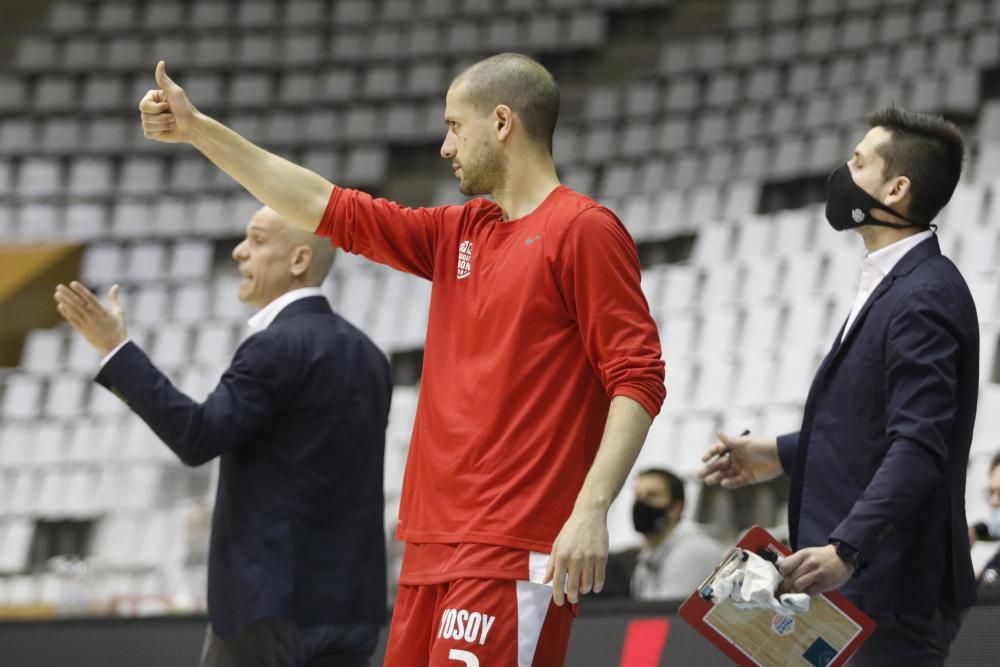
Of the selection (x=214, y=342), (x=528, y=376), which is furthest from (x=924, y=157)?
(x=214, y=342)

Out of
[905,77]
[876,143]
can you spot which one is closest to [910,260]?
[876,143]

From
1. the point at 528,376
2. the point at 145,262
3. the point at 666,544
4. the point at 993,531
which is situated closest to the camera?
the point at 528,376

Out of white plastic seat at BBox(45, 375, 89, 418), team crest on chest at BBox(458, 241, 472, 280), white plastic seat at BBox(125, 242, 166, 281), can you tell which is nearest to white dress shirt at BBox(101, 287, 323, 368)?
team crest on chest at BBox(458, 241, 472, 280)

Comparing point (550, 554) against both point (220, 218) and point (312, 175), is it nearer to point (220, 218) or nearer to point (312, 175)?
point (312, 175)

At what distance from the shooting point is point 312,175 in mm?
2475

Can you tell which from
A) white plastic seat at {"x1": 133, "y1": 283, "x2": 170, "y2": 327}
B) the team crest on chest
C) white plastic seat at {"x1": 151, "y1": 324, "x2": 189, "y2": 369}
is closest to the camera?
→ the team crest on chest

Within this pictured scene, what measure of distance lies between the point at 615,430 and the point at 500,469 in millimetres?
196

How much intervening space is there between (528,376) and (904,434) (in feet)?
1.83

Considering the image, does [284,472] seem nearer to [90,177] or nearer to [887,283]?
[887,283]

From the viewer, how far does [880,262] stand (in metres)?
2.48

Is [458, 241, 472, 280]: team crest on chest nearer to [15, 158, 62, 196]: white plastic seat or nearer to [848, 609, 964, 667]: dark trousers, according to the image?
[848, 609, 964, 667]: dark trousers

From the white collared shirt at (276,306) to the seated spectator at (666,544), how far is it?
2.13 meters

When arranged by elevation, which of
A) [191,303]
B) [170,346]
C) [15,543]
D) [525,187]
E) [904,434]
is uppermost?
[525,187]

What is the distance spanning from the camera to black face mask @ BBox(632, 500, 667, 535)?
5109 millimetres
